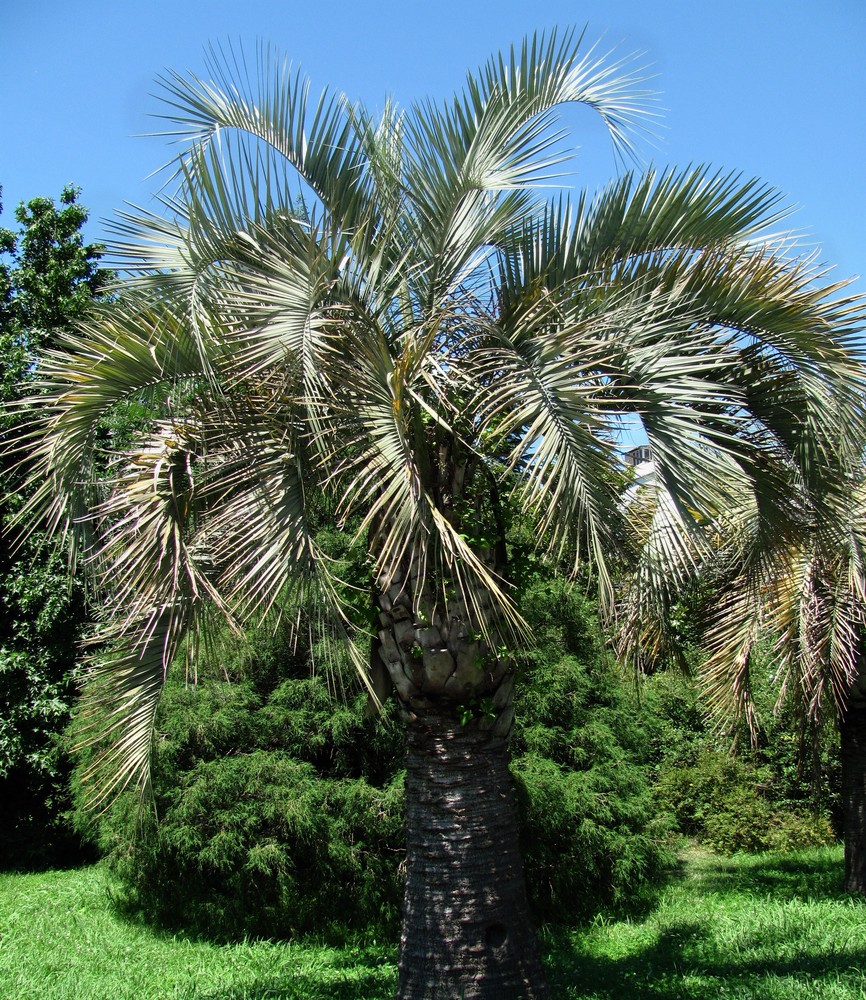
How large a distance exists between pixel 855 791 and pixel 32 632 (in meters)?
11.7

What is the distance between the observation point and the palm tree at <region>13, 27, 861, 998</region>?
4770 millimetres

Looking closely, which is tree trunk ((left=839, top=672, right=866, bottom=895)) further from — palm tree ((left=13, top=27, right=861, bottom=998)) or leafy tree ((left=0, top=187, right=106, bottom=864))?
leafy tree ((left=0, top=187, right=106, bottom=864))

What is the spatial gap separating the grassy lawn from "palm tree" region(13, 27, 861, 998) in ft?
5.57

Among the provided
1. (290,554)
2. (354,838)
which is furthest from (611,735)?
(290,554)

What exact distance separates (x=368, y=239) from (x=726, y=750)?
1181 centimetres

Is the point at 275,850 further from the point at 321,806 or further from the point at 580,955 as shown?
the point at 580,955

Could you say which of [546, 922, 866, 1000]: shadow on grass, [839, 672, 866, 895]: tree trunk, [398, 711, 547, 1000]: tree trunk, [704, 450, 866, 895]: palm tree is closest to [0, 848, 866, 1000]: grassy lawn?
[546, 922, 866, 1000]: shadow on grass

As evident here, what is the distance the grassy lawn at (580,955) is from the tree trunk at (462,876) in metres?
0.83

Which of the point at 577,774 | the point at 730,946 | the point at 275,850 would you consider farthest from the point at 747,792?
the point at 275,850

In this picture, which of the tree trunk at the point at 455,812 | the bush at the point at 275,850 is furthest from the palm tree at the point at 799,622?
the bush at the point at 275,850

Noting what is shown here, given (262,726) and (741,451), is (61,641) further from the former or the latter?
(741,451)

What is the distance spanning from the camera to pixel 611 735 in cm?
1065

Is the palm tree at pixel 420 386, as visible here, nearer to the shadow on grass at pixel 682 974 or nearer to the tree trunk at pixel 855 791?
the shadow on grass at pixel 682 974

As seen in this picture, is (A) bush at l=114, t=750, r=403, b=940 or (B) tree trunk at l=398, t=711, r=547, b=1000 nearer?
(B) tree trunk at l=398, t=711, r=547, b=1000
